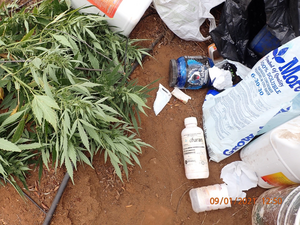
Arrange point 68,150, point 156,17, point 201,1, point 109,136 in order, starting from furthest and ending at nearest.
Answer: point 156,17 < point 201,1 < point 109,136 < point 68,150

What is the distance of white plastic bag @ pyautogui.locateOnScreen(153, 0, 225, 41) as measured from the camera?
1474 millimetres

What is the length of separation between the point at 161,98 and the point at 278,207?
902mm

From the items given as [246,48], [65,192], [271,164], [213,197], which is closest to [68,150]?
[65,192]

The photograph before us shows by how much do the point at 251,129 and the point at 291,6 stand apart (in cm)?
70

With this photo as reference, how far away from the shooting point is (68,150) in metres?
1.03

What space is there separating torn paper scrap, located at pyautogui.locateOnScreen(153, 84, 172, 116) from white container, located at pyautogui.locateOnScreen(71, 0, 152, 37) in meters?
0.45

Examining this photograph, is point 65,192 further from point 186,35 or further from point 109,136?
point 186,35

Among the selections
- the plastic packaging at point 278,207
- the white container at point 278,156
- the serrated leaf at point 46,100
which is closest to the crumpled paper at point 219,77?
the white container at point 278,156

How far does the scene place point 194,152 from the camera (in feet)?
4.46

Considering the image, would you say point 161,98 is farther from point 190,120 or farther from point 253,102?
point 253,102

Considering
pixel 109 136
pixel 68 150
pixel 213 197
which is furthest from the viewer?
pixel 213 197

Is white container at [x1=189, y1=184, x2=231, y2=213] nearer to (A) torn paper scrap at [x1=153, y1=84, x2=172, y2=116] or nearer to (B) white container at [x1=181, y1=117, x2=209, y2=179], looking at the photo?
(B) white container at [x1=181, y1=117, x2=209, y2=179]

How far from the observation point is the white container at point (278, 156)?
1072mm
